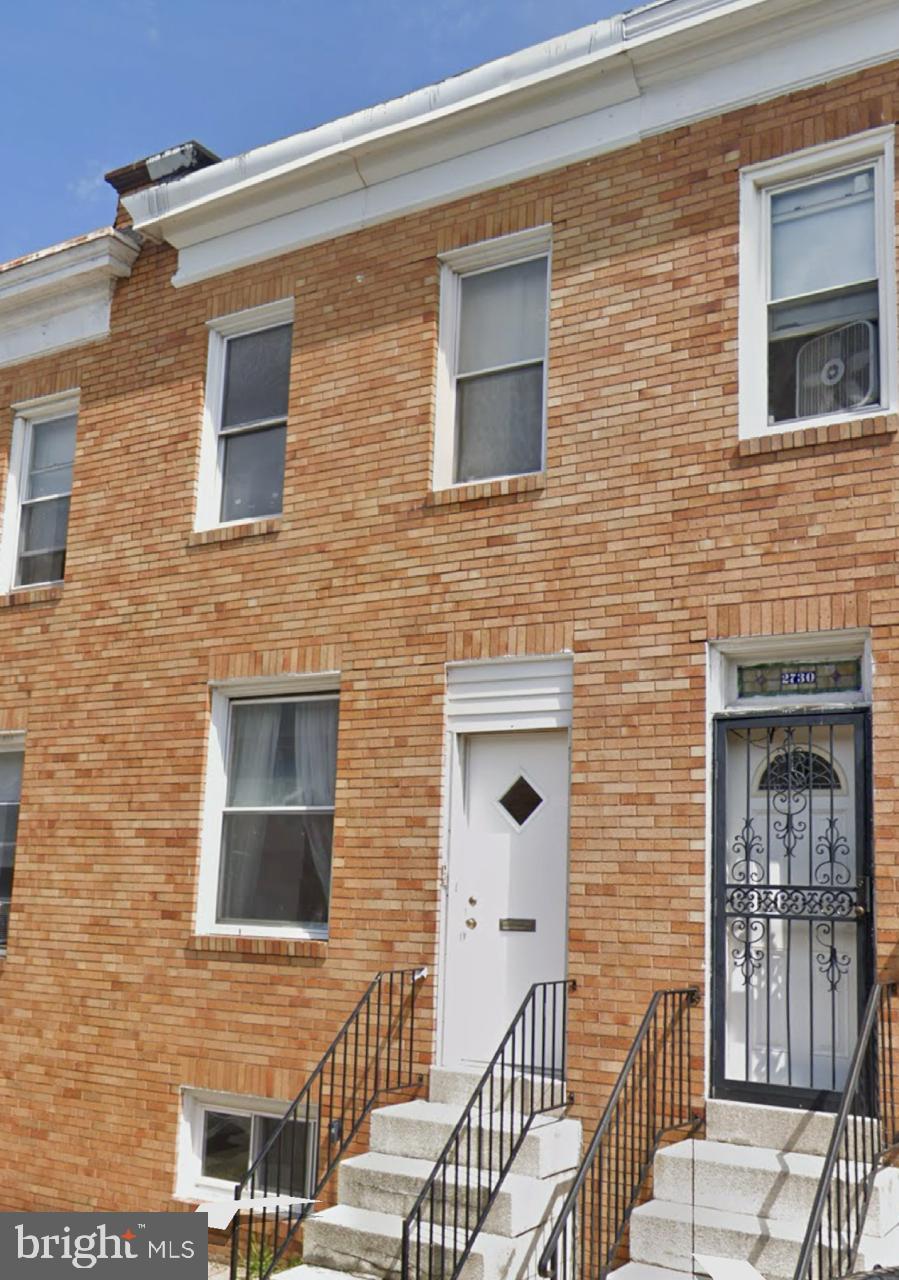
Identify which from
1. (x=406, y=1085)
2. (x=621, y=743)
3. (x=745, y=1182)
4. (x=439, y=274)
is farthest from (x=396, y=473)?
(x=745, y=1182)

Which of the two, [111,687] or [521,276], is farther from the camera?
[111,687]

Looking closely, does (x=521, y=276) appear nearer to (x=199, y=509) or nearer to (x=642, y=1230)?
(x=199, y=509)

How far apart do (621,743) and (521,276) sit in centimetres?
350

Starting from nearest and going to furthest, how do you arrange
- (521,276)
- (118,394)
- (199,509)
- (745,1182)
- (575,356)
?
(745,1182) < (575,356) < (521,276) < (199,509) < (118,394)

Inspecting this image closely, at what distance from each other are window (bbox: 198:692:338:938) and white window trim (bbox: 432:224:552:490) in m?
1.92

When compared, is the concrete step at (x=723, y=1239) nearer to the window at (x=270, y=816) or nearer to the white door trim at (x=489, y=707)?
the white door trim at (x=489, y=707)

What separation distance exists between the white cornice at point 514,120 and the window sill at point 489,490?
86.3 inches

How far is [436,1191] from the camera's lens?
25.0 ft

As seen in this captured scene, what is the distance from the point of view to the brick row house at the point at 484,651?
7.65m

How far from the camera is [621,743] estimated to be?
830 cm

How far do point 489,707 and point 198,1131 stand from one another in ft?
12.7

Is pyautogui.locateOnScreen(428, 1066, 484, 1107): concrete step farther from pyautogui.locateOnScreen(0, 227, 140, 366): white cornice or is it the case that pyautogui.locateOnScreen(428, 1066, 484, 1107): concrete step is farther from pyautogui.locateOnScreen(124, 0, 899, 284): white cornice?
pyautogui.locateOnScreen(0, 227, 140, 366): white cornice

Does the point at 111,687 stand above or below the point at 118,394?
below

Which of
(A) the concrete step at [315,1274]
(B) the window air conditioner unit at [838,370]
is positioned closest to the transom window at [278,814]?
(A) the concrete step at [315,1274]
